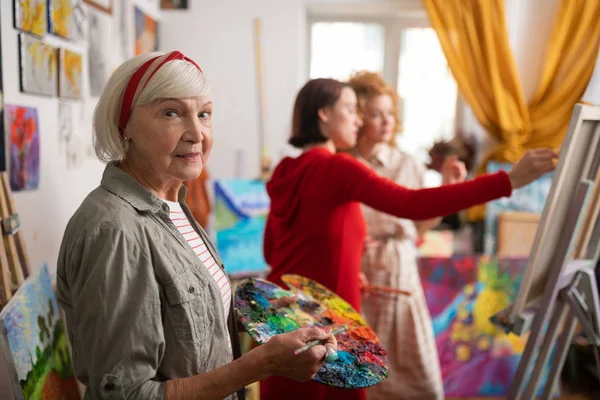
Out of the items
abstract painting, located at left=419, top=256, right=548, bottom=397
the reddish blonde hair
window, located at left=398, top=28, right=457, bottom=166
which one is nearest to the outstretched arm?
the reddish blonde hair

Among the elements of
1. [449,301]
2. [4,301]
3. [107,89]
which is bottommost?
[449,301]

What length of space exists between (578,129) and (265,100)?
8.50 ft

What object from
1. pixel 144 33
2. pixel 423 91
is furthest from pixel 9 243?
pixel 423 91

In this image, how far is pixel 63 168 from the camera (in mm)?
1854

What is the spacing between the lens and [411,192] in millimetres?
1603

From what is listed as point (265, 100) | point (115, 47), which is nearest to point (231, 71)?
point (265, 100)

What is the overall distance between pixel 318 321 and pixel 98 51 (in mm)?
1542

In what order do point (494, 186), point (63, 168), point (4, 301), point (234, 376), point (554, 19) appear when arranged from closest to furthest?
point (234, 376)
point (4, 301)
point (494, 186)
point (63, 168)
point (554, 19)

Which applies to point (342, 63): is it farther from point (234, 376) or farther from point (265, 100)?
point (234, 376)

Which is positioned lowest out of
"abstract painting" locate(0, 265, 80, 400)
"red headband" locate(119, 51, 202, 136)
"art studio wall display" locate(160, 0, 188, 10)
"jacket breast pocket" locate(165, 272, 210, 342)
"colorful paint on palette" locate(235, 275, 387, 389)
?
"abstract painting" locate(0, 265, 80, 400)

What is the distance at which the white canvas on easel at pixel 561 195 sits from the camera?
1445mm

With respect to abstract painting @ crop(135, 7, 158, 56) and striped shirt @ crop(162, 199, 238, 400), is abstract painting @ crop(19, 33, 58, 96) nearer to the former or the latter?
striped shirt @ crop(162, 199, 238, 400)

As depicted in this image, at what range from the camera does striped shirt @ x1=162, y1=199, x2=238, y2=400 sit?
1.10 metres

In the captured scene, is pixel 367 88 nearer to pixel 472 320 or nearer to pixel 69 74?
pixel 69 74
